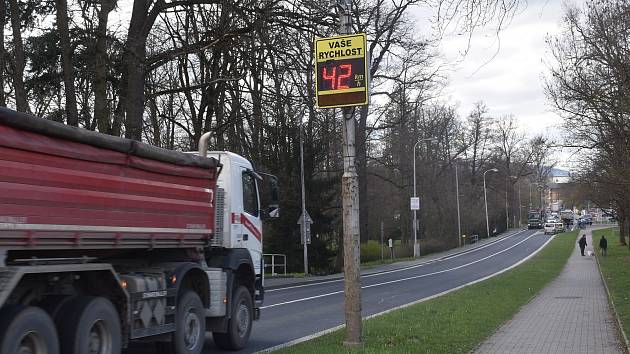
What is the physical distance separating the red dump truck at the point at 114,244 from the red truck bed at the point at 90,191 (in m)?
0.01

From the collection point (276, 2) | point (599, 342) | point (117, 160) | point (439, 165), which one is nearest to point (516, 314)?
point (599, 342)

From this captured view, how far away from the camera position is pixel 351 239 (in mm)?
9781

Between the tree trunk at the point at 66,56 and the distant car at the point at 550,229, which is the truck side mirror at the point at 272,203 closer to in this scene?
the tree trunk at the point at 66,56

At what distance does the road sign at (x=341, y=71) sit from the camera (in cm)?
937

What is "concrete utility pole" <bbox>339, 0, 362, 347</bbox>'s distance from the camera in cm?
968

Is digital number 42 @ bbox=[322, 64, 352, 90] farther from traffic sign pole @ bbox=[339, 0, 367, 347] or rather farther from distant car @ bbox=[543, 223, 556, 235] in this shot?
distant car @ bbox=[543, 223, 556, 235]

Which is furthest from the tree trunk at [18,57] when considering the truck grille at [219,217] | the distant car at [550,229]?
the distant car at [550,229]

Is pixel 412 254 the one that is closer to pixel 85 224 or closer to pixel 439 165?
pixel 439 165

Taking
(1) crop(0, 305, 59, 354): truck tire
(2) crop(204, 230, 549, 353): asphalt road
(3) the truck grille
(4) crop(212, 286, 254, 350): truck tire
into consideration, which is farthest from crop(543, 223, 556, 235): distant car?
(1) crop(0, 305, 59, 354): truck tire

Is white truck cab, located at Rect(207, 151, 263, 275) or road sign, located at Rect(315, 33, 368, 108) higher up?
road sign, located at Rect(315, 33, 368, 108)

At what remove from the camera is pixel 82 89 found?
2152 centimetres

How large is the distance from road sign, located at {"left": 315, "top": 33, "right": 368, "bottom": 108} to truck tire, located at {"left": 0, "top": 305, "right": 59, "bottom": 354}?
491cm

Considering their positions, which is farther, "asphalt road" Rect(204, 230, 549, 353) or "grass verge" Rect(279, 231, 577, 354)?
"asphalt road" Rect(204, 230, 549, 353)

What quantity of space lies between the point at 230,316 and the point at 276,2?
863 cm
